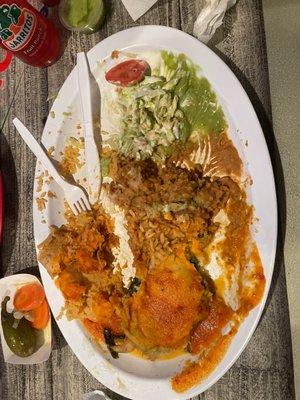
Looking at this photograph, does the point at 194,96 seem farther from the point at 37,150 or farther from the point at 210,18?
the point at 37,150

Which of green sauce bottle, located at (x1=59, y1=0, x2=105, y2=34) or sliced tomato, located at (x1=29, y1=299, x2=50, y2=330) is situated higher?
green sauce bottle, located at (x1=59, y1=0, x2=105, y2=34)

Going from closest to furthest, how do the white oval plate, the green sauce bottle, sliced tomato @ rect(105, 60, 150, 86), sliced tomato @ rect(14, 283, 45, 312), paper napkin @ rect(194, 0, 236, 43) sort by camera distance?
the white oval plate → paper napkin @ rect(194, 0, 236, 43) → sliced tomato @ rect(105, 60, 150, 86) → the green sauce bottle → sliced tomato @ rect(14, 283, 45, 312)

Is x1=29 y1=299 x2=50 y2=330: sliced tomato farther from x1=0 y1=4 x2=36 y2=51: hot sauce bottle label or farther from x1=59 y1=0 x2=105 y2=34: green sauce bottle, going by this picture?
x1=59 y1=0 x2=105 y2=34: green sauce bottle

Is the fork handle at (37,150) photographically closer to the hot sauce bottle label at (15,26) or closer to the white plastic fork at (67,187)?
the white plastic fork at (67,187)

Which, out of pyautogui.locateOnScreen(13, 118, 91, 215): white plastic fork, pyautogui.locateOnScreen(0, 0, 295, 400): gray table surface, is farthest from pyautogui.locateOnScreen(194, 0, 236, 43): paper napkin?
pyautogui.locateOnScreen(13, 118, 91, 215): white plastic fork

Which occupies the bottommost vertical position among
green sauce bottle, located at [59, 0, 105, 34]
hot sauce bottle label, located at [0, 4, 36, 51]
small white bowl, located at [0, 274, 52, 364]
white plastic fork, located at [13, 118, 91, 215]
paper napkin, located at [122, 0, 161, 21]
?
small white bowl, located at [0, 274, 52, 364]

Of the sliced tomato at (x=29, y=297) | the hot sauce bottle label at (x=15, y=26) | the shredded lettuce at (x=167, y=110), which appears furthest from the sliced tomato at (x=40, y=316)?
the hot sauce bottle label at (x=15, y=26)

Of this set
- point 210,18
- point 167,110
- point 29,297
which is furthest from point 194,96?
point 29,297

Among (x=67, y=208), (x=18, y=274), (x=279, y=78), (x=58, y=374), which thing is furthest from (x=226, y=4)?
(x=58, y=374)
